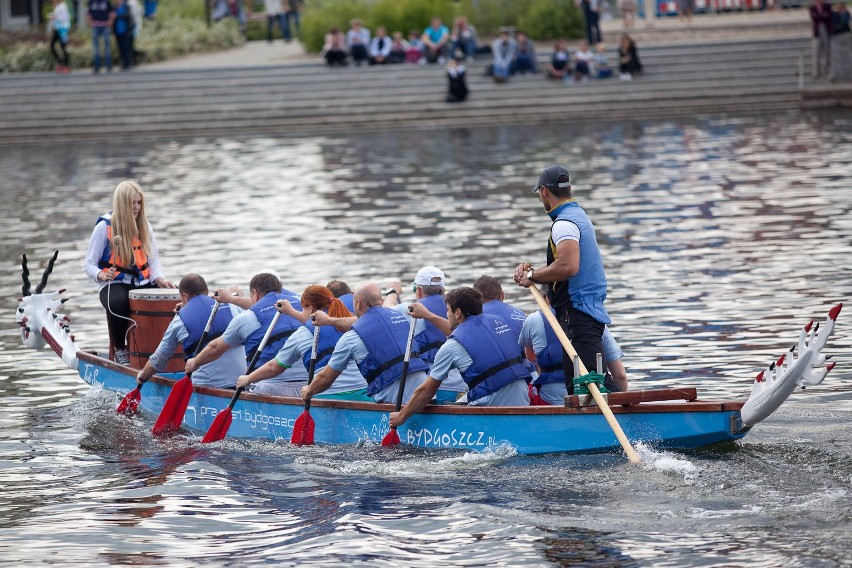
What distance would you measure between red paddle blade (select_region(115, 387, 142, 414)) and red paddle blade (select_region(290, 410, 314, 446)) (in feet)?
8.13

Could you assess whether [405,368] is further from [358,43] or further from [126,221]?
[358,43]

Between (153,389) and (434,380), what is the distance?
3.75 meters

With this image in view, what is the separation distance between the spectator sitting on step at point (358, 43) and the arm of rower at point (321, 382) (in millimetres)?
29056

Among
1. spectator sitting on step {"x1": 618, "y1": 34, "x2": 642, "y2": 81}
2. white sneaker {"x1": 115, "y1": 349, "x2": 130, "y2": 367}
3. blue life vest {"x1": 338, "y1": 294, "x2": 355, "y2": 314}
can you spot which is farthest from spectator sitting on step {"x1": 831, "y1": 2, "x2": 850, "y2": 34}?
white sneaker {"x1": 115, "y1": 349, "x2": 130, "y2": 367}

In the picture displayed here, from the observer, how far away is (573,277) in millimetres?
11398

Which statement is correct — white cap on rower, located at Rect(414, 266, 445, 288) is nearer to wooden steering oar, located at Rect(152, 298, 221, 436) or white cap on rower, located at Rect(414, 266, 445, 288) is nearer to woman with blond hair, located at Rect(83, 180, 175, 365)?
wooden steering oar, located at Rect(152, 298, 221, 436)

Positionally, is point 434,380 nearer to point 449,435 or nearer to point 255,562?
point 449,435

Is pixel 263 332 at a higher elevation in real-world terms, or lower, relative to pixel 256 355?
higher

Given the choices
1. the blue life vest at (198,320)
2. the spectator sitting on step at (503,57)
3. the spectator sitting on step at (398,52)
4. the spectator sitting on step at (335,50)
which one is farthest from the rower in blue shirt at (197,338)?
the spectator sitting on step at (398,52)

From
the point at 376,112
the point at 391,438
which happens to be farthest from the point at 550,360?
the point at 376,112

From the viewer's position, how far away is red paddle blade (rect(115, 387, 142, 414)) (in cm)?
1405

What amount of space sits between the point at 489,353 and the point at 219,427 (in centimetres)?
283

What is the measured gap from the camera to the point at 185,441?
13109 millimetres

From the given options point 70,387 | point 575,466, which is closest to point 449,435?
point 575,466
